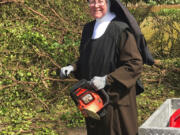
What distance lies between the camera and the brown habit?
258 centimetres

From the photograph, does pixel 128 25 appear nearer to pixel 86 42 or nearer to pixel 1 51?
pixel 86 42

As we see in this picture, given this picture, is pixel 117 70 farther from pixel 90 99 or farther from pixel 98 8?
pixel 98 8

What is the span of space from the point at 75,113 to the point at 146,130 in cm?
341

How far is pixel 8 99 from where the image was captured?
6.26 metres

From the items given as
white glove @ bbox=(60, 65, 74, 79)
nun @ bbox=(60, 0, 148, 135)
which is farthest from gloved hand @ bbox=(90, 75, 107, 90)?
white glove @ bbox=(60, 65, 74, 79)

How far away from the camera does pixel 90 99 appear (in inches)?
99.0

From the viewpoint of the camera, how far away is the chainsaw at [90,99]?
2506 millimetres

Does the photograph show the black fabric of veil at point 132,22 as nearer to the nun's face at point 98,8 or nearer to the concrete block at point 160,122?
the nun's face at point 98,8

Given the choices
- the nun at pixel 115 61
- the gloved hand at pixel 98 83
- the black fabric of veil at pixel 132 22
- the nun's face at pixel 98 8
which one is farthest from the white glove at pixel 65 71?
the black fabric of veil at pixel 132 22

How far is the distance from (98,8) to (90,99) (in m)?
0.78

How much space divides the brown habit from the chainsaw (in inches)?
4.5

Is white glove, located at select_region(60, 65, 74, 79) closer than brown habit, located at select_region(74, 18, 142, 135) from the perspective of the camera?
No

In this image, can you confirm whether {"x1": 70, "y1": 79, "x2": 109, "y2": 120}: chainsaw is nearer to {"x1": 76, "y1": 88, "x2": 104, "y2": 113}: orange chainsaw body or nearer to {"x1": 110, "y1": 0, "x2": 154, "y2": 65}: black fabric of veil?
{"x1": 76, "y1": 88, "x2": 104, "y2": 113}: orange chainsaw body

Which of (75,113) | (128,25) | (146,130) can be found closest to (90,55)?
(128,25)
